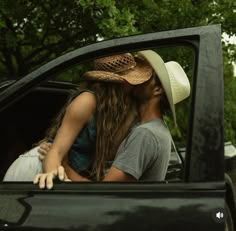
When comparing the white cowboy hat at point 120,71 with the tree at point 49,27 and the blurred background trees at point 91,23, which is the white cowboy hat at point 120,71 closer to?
the blurred background trees at point 91,23

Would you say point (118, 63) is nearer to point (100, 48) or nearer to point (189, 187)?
point (100, 48)

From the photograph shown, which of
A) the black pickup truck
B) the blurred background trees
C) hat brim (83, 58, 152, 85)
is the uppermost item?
the blurred background trees

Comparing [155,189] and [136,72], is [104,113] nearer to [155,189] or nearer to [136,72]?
[136,72]

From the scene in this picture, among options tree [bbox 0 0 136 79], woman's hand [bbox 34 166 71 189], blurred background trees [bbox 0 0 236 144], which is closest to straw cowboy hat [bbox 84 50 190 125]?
woman's hand [bbox 34 166 71 189]

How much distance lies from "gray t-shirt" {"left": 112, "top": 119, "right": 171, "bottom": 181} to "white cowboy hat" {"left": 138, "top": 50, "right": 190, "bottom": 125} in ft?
0.45

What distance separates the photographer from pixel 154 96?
7.82 feet

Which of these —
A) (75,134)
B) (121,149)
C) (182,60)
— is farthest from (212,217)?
(182,60)

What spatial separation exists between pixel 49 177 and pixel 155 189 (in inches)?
15.4

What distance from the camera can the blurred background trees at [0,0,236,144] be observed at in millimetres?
4980

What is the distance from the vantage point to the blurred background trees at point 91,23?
196 inches

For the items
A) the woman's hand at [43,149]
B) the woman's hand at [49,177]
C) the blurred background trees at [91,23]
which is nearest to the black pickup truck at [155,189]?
the woman's hand at [49,177]

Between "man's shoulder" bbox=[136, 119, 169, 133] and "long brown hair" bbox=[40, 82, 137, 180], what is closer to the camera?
"man's shoulder" bbox=[136, 119, 169, 133]

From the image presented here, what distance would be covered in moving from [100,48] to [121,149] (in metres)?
0.41

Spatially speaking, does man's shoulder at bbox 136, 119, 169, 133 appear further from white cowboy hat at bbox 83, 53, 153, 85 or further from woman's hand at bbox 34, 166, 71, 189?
woman's hand at bbox 34, 166, 71, 189
